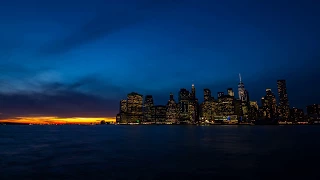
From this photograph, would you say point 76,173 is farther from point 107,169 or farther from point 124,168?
point 124,168

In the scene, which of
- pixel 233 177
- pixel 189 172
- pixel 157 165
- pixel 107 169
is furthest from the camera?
pixel 157 165

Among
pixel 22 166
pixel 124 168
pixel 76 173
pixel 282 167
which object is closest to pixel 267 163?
pixel 282 167

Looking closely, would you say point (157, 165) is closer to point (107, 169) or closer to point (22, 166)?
point (107, 169)

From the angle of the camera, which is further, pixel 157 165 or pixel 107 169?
pixel 157 165

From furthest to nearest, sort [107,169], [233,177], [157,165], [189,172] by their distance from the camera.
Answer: [157,165] < [107,169] < [189,172] < [233,177]

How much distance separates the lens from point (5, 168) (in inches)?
1356

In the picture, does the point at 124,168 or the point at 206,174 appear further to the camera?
the point at 124,168

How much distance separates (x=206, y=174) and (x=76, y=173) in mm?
15871

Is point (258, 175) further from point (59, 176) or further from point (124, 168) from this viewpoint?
point (59, 176)

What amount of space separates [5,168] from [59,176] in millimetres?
11029

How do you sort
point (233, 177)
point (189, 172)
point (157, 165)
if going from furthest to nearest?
point (157, 165)
point (189, 172)
point (233, 177)

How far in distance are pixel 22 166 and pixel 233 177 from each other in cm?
2976

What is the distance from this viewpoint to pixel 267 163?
35.8m

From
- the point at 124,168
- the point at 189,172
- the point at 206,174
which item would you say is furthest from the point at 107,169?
the point at 206,174
